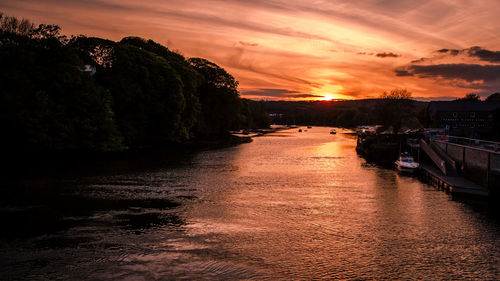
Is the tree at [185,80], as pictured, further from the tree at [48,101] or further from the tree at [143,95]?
the tree at [48,101]

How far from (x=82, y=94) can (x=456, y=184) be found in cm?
4912

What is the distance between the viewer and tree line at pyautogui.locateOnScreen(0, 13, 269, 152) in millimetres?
51750

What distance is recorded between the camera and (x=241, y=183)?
41000 millimetres

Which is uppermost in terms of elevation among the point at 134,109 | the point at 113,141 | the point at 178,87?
the point at 178,87

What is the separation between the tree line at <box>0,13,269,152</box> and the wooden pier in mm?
44832

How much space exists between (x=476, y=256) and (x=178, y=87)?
6401 centimetres

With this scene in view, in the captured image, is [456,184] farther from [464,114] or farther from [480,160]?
[464,114]

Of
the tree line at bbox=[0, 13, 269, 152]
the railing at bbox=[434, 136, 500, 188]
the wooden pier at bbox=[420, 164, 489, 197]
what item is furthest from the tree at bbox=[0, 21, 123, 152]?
the railing at bbox=[434, 136, 500, 188]

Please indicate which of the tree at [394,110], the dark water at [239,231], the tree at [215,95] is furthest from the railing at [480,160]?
the tree at [215,95]

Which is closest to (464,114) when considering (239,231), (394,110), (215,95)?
(394,110)

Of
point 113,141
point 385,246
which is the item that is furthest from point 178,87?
point 385,246

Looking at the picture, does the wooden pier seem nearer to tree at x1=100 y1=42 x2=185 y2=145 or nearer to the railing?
the railing

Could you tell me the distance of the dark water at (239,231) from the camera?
57.9 feet

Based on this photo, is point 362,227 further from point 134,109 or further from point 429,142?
point 134,109
